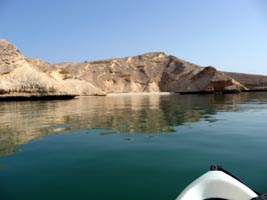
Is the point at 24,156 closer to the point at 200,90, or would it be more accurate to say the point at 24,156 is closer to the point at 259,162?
the point at 259,162

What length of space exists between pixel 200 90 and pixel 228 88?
35.7 ft

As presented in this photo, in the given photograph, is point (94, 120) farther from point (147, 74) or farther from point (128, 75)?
point (147, 74)

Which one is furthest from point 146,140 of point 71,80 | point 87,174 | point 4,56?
point 71,80

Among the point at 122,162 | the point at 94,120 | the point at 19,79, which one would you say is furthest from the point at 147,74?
the point at 122,162

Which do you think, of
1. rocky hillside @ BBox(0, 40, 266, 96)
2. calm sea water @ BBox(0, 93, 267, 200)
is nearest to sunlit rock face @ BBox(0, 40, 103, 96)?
rocky hillside @ BBox(0, 40, 266, 96)

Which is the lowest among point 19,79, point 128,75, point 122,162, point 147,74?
point 122,162

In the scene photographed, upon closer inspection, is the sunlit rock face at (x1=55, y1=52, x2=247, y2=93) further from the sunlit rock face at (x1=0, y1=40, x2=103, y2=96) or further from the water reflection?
the water reflection

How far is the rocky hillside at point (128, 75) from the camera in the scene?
49.7m

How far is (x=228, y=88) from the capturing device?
7506cm

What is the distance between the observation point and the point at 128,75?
312 feet

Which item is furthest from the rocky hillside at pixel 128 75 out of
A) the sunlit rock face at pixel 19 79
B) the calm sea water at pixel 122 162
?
the calm sea water at pixel 122 162

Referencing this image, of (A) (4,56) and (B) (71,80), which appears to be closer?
(A) (4,56)

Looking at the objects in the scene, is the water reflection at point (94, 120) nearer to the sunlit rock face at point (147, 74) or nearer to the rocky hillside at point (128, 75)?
the rocky hillside at point (128, 75)

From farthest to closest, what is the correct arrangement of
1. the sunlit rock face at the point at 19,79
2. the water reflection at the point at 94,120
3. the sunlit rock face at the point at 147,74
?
the sunlit rock face at the point at 147,74
the sunlit rock face at the point at 19,79
the water reflection at the point at 94,120
